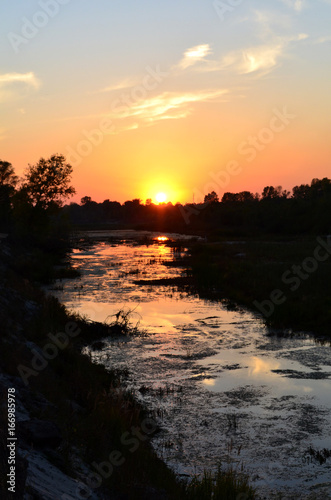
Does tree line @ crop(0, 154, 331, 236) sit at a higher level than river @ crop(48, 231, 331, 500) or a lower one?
higher

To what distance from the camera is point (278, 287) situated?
27469mm

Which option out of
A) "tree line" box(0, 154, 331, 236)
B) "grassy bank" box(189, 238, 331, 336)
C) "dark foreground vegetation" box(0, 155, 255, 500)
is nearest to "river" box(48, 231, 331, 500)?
"dark foreground vegetation" box(0, 155, 255, 500)

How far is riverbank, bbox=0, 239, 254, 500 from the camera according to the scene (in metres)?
6.47

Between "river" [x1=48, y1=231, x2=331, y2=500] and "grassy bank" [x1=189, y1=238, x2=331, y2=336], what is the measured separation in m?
1.25

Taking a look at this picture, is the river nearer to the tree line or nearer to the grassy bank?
the grassy bank

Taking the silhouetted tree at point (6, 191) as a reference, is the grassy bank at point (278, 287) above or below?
below

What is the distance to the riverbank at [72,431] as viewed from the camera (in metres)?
6.47

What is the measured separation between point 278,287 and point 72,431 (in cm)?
2079

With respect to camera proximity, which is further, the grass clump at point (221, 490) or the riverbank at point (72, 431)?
the grass clump at point (221, 490)

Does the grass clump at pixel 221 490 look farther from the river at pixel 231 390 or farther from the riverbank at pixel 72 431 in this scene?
the river at pixel 231 390

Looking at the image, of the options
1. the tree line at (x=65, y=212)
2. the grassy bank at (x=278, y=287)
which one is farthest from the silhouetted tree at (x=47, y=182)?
the grassy bank at (x=278, y=287)

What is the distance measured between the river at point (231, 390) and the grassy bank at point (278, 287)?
4.11 ft

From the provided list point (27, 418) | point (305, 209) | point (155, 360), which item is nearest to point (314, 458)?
point (27, 418)

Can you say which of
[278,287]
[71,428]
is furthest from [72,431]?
[278,287]
